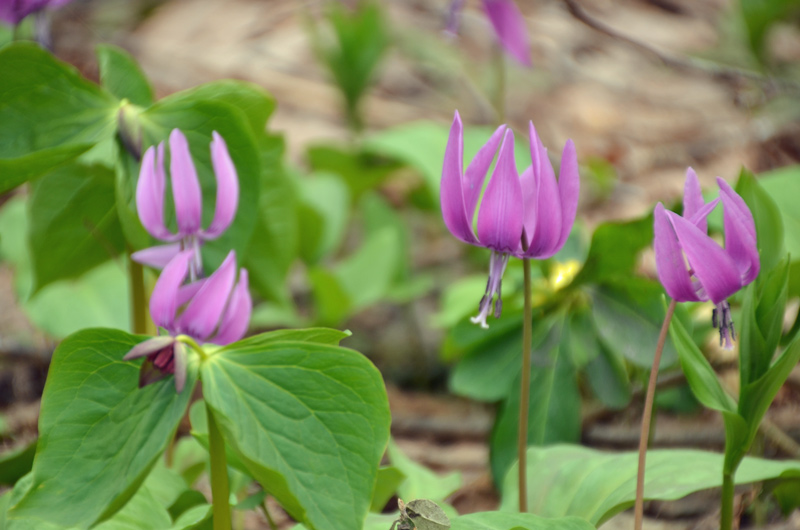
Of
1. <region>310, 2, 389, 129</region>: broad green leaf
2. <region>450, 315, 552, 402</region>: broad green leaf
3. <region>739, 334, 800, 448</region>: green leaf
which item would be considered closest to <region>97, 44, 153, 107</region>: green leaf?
<region>450, 315, 552, 402</region>: broad green leaf

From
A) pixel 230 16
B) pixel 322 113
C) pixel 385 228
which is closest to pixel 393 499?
pixel 385 228

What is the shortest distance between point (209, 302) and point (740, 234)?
0.75 m

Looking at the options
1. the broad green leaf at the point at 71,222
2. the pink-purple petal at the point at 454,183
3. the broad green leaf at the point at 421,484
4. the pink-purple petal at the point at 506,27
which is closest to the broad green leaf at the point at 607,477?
the broad green leaf at the point at 421,484

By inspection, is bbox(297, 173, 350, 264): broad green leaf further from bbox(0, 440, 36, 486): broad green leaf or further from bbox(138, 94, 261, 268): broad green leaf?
bbox(0, 440, 36, 486): broad green leaf

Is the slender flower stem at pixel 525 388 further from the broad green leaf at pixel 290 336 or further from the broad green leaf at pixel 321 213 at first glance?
the broad green leaf at pixel 321 213

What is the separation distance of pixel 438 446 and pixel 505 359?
593 mm

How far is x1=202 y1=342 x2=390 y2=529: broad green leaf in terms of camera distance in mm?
872

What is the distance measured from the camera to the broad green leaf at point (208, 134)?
3.96 feet

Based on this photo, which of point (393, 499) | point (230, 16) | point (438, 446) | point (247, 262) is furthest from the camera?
point (230, 16)

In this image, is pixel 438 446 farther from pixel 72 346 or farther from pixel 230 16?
pixel 230 16

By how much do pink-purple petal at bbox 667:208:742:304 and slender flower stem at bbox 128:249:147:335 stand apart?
41.5 inches

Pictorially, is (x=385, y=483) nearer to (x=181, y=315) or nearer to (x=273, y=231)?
(x=181, y=315)

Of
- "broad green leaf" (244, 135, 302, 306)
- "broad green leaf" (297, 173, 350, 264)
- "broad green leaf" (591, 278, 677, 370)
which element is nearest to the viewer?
"broad green leaf" (591, 278, 677, 370)

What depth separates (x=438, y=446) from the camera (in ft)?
7.12
